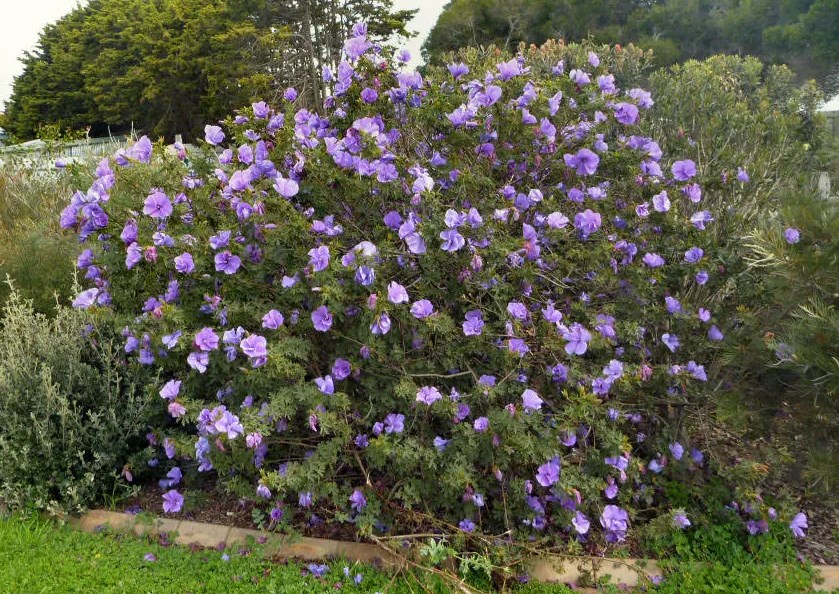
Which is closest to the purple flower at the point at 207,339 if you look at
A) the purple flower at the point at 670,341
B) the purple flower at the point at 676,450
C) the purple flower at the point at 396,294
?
the purple flower at the point at 396,294

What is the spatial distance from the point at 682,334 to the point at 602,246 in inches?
30.3

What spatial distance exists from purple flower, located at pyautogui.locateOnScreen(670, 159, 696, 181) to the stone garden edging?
1.73 meters

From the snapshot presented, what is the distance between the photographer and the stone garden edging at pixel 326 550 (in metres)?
2.87

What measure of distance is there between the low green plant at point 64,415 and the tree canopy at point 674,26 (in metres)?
28.4

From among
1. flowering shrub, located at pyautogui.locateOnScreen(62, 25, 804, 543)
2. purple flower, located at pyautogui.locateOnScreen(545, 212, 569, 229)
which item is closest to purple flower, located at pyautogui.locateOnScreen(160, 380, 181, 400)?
flowering shrub, located at pyautogui.locateOnScreen(62, 25, 804, 543)

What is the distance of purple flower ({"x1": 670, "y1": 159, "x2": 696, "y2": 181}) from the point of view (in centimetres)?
326

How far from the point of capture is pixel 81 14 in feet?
155

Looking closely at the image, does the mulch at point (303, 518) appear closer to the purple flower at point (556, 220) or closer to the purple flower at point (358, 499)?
the purple flower at point (358, 499)

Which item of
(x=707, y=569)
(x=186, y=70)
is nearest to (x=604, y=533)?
(x=707, y=569)

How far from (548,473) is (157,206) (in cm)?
186

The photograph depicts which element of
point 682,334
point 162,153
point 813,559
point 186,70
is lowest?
point 186,70

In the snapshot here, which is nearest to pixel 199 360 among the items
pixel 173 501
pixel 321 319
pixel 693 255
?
pixel 321 319

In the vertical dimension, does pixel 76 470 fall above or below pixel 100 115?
above

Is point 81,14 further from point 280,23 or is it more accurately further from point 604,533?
point 604,533
